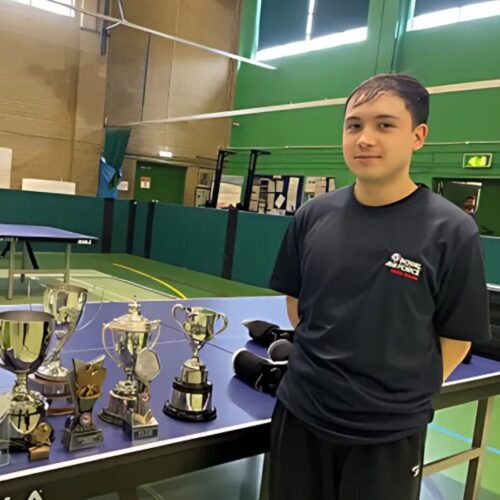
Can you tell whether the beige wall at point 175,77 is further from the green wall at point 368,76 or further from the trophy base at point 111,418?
the trophy base at point 111,418

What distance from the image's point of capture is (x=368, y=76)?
1009 cm

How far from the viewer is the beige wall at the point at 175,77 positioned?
11859mm

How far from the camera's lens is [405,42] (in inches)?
385

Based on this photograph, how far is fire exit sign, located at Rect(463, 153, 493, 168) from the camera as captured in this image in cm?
838

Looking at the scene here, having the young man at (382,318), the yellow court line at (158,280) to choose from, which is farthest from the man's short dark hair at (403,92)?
the yellow court line at (158,280)

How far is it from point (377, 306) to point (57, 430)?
0.75 m

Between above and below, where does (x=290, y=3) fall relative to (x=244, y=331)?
above

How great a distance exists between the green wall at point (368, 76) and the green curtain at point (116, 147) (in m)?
2.80

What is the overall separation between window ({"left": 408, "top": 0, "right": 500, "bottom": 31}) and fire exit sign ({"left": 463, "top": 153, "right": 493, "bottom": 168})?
2.12 metres

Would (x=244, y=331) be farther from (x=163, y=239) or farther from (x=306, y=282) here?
(x=163, y=239)

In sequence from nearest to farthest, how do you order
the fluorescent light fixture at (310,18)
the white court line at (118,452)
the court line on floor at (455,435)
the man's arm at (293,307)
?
1. the white court line at (118,452)
2. the man's arm at (293,307)
3. the court line on floor at (455,435)
4. the fluorescent light fixture at (310,18)

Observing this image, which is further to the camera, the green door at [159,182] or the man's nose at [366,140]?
the green door at [159,182]

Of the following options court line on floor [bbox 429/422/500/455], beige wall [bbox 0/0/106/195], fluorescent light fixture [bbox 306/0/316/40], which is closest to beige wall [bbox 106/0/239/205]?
beige wall [bbox 0/0/106/195]

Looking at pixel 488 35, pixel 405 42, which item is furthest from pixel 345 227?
pixel 405 42
